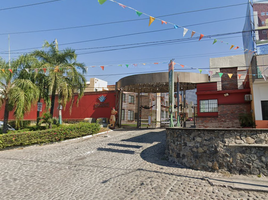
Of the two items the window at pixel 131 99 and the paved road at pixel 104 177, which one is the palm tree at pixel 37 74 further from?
the window at pixel 131 99

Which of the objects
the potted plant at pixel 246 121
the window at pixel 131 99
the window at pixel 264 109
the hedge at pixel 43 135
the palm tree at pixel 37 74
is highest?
the palm tree at pixel 37 74

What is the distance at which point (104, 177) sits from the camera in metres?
5.91

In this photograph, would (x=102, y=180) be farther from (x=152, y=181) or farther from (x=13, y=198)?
(x=13, y=198)

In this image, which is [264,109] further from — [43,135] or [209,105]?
[43,135]

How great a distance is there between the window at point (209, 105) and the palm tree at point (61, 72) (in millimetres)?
9381

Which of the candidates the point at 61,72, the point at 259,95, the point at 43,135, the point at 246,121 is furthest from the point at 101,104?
the point at 259,95

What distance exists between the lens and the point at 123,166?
6.84m

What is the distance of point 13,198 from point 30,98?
27.9 ft

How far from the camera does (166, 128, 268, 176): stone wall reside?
221 inches

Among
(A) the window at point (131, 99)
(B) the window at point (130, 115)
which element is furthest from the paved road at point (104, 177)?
(A) the window at point (131, 99)

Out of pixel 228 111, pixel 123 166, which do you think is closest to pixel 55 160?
pixel 123 166

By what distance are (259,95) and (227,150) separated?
6.64 metres

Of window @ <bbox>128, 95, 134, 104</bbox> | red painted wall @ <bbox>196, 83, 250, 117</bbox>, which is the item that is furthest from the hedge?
window @ <bbox>128, 95, 134, 104</bbox>

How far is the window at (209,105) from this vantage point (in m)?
13.5
